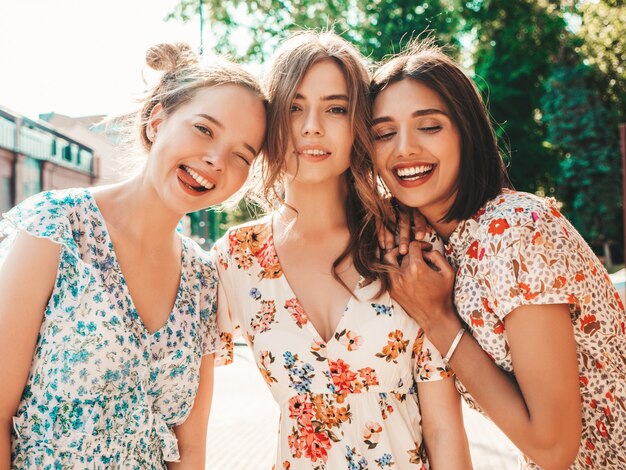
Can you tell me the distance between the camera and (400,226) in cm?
251

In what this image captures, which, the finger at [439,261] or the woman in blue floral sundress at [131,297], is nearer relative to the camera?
the woman in blue floral sundress at [131,297]

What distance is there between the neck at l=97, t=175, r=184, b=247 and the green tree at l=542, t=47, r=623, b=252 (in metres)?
26.1

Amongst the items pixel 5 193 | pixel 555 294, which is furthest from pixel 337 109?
pixel 5 193

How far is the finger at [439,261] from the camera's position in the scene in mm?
2197

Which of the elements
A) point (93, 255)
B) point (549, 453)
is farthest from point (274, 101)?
point (549, 453)

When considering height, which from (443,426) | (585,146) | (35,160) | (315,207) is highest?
(585,146)

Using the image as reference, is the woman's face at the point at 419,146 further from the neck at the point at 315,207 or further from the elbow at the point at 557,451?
the elbow at the point at 557,451

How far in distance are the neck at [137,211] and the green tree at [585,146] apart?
85.7 feet

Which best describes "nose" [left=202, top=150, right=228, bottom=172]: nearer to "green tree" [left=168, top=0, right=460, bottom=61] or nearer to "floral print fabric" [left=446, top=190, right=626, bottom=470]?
"floral print fabric" [left=446, top=190, right=626, bottom=470]

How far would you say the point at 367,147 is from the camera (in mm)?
2453

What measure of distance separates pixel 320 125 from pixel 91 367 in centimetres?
132

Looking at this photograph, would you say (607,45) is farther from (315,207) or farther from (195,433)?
(195,433)

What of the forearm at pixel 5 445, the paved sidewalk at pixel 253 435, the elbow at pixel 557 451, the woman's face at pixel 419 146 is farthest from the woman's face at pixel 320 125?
the paved sidewalk at pixel 253 435

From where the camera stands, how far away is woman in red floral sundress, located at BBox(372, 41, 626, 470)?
184 cm
